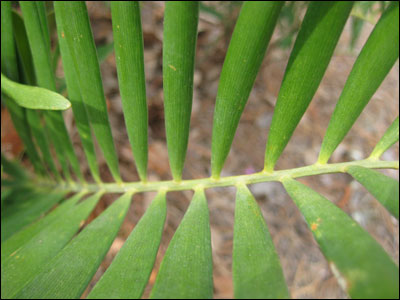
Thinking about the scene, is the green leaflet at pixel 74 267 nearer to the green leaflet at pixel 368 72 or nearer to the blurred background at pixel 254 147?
the green leaflet at pixel 368 72

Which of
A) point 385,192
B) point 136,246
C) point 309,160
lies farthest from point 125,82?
point 309,160

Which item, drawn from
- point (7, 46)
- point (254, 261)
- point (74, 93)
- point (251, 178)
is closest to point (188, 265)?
point (254, 261)

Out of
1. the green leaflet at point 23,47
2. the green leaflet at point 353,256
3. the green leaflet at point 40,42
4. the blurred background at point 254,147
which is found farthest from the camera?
the blurred background at point 254,147

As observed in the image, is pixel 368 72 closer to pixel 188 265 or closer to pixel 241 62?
pixel 241 62

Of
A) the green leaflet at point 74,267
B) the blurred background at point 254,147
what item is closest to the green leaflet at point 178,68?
the green leaflet at point 74,267

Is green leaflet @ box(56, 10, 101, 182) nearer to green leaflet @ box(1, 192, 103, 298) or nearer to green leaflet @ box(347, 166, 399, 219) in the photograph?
green leaflet @ box(1, 192, 103, 298)
